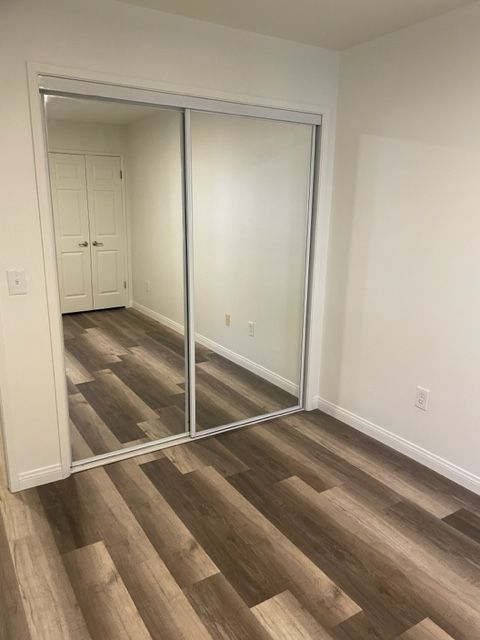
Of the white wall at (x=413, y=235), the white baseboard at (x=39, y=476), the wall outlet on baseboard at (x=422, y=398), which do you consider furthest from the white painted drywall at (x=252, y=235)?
the white baseboard at (x=39, y=476)

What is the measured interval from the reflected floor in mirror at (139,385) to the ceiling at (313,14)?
6.13 feet

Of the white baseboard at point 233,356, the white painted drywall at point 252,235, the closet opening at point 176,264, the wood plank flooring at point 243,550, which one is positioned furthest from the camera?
the white baseboard at point 233,356

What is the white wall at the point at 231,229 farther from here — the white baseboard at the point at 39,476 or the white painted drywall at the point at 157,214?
the white baseboard at the point at 39,476

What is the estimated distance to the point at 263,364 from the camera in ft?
12.1

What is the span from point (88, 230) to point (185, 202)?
2.08 ft

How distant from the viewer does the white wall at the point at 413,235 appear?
95.3 inches

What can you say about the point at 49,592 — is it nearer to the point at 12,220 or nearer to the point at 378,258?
the point at 12,220

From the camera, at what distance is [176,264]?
3.15m

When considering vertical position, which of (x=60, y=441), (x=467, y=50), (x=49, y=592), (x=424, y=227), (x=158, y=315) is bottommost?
(x=49, y=592)

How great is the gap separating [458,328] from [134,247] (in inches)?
81.8

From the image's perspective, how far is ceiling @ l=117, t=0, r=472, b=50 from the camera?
2264mm

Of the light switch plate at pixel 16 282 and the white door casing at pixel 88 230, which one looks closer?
the light switch plate at pixel 16 282

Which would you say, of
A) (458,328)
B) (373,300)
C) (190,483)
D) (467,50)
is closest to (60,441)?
(190,483)

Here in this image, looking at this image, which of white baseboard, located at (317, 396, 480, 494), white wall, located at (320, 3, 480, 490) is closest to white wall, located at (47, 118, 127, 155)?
white wall, located at (320, 3, 480, 490)
